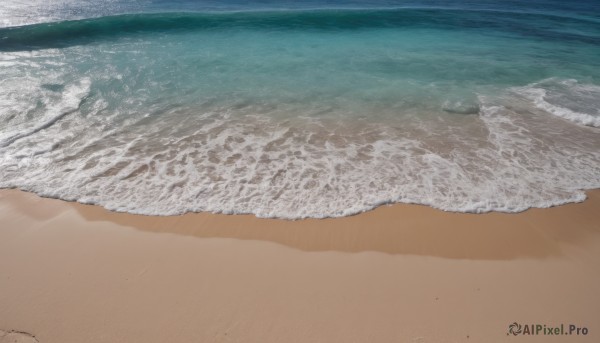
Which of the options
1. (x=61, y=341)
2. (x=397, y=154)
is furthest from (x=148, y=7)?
(x=61, y=341)

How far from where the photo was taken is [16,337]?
3.18 metres

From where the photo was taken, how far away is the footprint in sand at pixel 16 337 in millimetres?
3158

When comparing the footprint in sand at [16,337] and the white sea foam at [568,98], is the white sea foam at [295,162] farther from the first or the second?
the footprint in sand at [16,337]

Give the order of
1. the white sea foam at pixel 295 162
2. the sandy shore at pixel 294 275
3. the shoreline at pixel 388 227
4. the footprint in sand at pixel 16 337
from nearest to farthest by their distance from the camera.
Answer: the footprint in sand at pixel 16 337 < the sandy shore at pixel 294 275 < the shoreline at pixel 388 227 < the white sea foam at pixel 295 162

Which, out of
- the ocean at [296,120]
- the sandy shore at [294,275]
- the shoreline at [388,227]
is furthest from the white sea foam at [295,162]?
the sandy shore at [294,275]

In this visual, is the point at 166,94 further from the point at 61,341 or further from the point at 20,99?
the point at 61,341

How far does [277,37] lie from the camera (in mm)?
16109

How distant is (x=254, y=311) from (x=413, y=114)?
6303mm

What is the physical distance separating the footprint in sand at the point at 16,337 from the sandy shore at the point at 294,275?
0.01 m

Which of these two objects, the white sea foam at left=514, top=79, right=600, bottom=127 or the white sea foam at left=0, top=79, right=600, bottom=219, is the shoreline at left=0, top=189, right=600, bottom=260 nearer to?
the white sea foam at left=0, top=79, right=600, bottom=219

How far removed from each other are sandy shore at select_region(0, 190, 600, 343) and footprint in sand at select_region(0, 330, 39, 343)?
0.01 metres

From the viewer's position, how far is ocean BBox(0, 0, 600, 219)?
5227mm

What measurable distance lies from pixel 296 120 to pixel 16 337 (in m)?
5.95

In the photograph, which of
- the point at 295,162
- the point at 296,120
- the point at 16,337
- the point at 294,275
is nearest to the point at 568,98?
the point at 296,120
